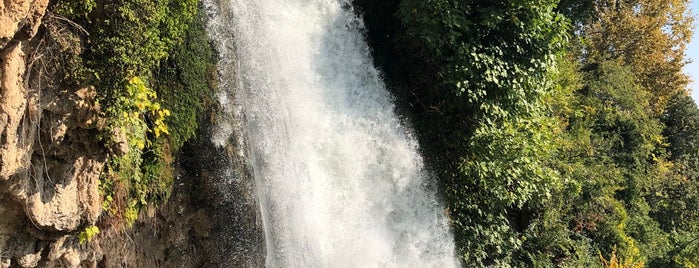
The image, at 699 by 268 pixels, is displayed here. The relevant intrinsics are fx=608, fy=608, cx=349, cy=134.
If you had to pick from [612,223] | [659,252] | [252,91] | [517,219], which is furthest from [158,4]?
[659,252]

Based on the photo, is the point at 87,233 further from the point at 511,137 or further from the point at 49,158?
the point at 511,137

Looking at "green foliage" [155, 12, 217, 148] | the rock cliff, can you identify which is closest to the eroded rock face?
the rock cliff

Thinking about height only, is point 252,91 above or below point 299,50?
below

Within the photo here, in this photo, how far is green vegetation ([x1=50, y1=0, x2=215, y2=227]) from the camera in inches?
219

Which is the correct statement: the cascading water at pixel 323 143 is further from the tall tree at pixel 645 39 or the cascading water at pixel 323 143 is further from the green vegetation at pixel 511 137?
the tall tree at pixel 645 39

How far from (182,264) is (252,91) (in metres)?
2.37

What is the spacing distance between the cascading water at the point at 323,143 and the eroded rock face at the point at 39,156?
2.28 metres

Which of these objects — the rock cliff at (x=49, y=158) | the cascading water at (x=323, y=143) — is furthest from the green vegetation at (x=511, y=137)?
the rock cliff at (x=49, y=158)

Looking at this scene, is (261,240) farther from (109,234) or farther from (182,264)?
(109,234)

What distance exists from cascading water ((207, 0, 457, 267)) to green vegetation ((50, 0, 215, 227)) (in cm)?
51

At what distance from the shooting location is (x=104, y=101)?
5.69m

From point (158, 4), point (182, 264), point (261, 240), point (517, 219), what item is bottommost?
point (182, 264)

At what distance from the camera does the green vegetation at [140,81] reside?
5.55m

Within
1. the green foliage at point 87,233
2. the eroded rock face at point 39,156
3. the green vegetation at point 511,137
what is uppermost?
the green vegetation at point 511,137
